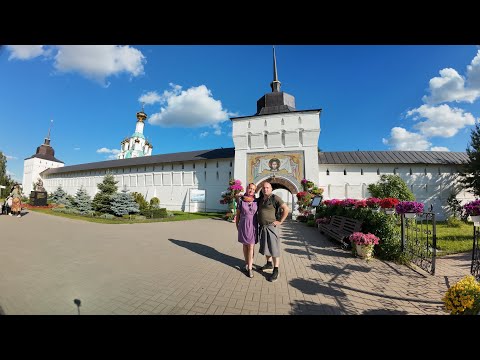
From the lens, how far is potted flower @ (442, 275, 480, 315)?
2.03 metres

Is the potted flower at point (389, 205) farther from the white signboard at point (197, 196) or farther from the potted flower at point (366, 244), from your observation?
the white signboard at point (197, 196)

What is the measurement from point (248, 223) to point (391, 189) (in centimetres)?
1991

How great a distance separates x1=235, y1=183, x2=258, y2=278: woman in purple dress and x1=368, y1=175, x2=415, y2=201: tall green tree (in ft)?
62.7

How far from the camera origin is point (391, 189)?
18.3 metres

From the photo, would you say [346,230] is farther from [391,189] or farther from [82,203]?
[82,203]

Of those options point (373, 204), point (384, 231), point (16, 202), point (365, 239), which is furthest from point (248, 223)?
point (16, 202)

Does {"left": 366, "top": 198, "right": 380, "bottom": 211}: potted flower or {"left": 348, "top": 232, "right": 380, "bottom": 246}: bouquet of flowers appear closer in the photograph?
{"left": 348, "top": 232, "right": 380, "bottom": 246}: bouquet of flowers

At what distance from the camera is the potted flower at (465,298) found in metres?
2.03

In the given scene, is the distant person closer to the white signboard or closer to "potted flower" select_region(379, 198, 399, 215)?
the white signboard

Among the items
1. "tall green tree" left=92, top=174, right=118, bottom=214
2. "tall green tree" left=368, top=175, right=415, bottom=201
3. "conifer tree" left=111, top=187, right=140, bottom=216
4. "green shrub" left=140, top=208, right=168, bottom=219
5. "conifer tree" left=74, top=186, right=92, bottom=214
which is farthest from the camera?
"tall green tree" left=368, top=175, right=415, bottom=201

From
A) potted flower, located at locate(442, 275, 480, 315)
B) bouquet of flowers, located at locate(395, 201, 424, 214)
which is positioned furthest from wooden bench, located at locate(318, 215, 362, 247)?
potted flower, located at locate(442, 275, 480, 315)
